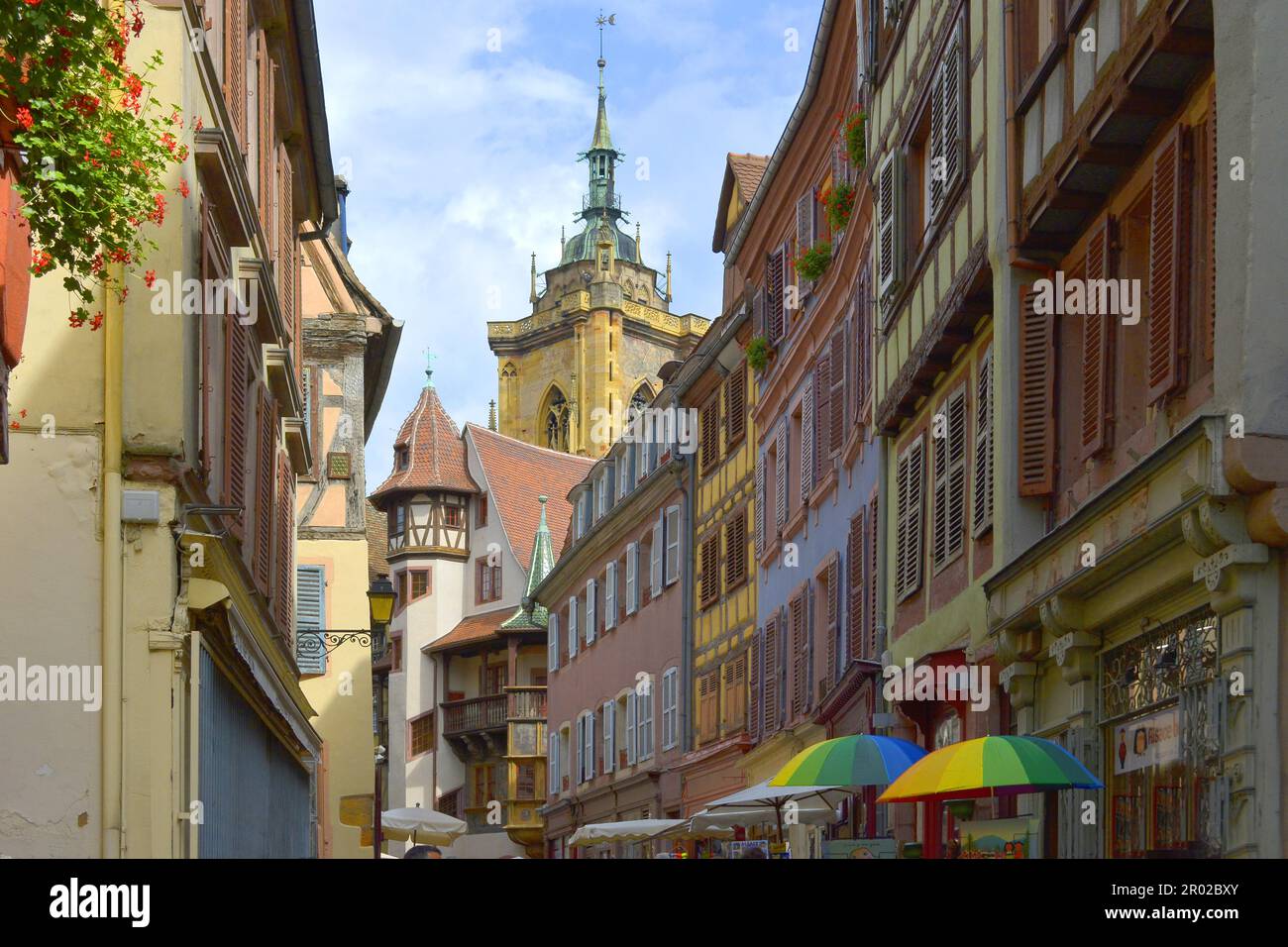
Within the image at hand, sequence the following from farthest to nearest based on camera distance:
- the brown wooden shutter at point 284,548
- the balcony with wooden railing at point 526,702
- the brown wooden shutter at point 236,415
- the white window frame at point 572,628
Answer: the balcony with wooden railing at point 526,702
the white window frame at point 572,628
the brown wooden shutter at point 284,548
the brown wooden shutter at point 236,415

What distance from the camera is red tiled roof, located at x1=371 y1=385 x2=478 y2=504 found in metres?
72.1

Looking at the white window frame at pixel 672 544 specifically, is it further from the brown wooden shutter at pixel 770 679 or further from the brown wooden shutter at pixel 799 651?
the brown wooden shutter at pixel 799 651

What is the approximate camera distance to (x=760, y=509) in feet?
100

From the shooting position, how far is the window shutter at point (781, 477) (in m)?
28.2

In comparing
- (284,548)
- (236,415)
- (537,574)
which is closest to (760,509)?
(284,548)

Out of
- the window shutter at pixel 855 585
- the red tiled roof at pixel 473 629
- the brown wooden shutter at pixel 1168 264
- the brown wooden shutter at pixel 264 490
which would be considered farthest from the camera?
the red tiled roof at pixel 473 629

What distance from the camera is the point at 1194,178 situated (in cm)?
1028

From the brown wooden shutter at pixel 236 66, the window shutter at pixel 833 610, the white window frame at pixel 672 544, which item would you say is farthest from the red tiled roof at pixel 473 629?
the brown wooden shutter at pixel 236 66

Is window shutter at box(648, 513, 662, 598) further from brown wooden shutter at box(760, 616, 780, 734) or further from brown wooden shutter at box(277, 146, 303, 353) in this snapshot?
brown wooden shutter at box(277, 146, 303, 353)

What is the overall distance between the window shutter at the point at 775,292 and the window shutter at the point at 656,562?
10.5m

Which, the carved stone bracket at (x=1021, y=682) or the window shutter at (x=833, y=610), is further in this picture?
the window shutter at (x=833, y=610)

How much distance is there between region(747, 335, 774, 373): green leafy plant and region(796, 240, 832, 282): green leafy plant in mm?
4045

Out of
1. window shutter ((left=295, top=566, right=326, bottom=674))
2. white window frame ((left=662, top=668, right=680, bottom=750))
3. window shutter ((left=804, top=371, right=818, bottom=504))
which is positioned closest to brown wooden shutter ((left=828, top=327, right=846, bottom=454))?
window shutter ((left=804, top=371, right=818, bottom=504))
